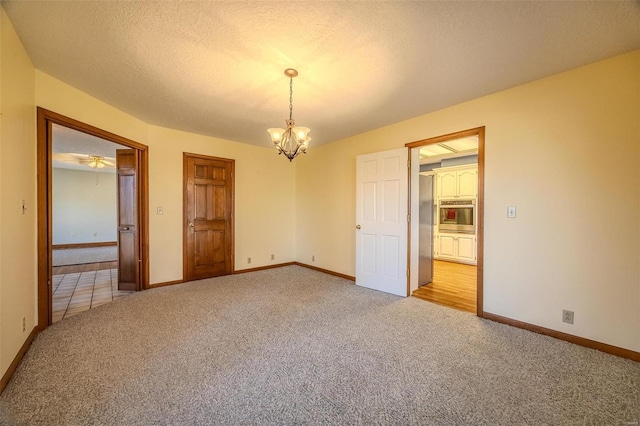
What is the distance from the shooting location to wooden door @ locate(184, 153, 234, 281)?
4328 millimetres

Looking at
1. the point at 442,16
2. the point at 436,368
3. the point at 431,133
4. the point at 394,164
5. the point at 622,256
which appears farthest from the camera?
the point at 394,164

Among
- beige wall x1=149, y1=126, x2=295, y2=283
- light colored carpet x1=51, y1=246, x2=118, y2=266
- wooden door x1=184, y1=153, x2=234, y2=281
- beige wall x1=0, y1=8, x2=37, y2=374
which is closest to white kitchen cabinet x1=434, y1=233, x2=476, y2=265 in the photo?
beige wall x1=149, y1=126, x2=295, y2=283

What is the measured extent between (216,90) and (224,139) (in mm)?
2032

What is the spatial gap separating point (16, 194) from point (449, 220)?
7.00m

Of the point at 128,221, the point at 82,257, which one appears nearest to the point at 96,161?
the point at 82,257

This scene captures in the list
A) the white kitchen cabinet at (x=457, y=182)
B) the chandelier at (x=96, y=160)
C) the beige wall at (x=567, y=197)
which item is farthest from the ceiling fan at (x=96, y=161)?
the white kitchen cabinet at (x=457, y=182)

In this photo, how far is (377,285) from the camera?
3.91m

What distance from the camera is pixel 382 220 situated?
3.86 m

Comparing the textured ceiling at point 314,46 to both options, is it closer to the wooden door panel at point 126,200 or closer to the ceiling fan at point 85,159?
the wooden door panel at point 126,200

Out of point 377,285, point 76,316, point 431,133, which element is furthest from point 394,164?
point 76,316

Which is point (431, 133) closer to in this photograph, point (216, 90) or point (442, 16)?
point (442, 16)

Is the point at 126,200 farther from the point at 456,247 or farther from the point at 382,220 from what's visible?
the point at 456,247

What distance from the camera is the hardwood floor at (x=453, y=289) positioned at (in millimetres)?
3369

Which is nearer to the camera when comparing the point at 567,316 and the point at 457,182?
the point at 567,316
